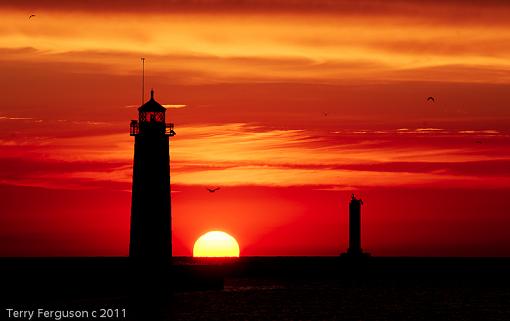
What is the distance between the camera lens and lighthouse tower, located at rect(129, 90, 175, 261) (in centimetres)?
5941

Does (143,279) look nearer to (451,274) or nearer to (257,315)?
(257,315)

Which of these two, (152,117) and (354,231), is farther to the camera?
(354,231)

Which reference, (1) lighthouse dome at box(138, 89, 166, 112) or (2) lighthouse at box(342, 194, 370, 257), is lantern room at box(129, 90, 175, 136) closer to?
(1) lighthouse dome at box(138, 89, 166, 112)

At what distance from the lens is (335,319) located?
64.7 metres

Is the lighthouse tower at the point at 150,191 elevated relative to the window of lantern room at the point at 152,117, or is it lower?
Result: lower

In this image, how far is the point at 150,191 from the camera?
59.5 m

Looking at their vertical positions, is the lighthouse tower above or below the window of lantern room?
below

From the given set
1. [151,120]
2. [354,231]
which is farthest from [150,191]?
[354,231]

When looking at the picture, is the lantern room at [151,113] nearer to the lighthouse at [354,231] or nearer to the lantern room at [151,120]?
the lantern room at [151,120]

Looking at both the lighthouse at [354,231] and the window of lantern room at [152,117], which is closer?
the window of lantern room at [152,117]

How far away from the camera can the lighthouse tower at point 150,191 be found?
59.4 meters

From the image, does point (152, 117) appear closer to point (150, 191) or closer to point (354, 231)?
point (150, 191)

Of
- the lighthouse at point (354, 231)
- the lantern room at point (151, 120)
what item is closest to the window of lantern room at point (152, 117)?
the lantern room at point (151, 120)

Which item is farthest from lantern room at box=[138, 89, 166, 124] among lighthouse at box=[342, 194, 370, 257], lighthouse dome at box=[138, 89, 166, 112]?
lighthouse at box=[342, 194, 370, 257]
